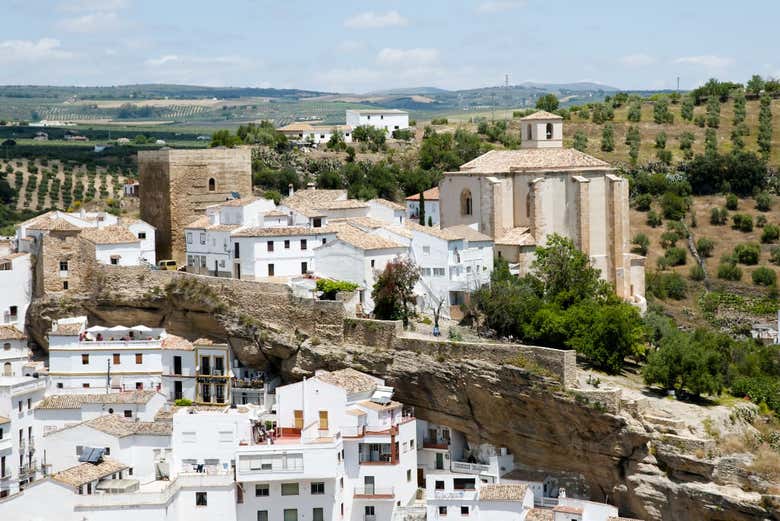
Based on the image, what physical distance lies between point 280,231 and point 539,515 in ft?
43.9

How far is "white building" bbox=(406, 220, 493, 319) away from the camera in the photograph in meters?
43.4

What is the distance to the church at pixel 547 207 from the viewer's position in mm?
47469

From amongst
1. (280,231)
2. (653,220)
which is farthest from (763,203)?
(280,231)

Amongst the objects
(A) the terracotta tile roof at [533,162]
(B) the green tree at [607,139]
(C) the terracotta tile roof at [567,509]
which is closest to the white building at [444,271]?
(A) the terracotta tile roof at [533,162]

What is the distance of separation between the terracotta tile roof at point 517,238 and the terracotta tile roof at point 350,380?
981 cm

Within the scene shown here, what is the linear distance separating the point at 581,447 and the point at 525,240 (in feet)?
37.8

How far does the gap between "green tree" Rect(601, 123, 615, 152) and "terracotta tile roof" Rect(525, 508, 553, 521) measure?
145ft

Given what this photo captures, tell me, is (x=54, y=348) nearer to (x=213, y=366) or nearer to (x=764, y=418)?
(x=213, y=366)

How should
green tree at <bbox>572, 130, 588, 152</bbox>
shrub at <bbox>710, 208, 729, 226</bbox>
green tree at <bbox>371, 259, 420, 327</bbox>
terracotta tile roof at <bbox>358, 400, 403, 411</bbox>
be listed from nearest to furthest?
terracotta tile roof at <bbox>358, 400, 403, 411</bbox>, green tree at <bbox>371, 259, 420, 327</bbox>, shrub at <bbox>710, 208, 729, 226</bbox>, green tree at <bbox>572, 130, 588, 152</bbox>

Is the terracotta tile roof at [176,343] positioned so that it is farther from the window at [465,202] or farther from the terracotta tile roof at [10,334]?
the window at [465,202]

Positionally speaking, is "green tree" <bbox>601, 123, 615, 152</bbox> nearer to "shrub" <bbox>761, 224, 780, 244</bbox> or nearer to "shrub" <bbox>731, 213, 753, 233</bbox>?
"shrub" <bbox>731, 213, 753, 233</bbox>

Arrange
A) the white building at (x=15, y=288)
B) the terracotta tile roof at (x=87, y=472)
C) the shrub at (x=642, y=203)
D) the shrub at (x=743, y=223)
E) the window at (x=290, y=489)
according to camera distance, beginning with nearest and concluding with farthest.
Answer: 1. the terracotta tile roof at (x=87, y=472)
2. the window at (x=290, y=489)
3. the white building at (x=15, y=288)
4. the shrub at (x=743, y=223)
5. the shrub at (x=642, y=203)

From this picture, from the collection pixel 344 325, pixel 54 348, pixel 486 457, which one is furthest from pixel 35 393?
pixel 486 457

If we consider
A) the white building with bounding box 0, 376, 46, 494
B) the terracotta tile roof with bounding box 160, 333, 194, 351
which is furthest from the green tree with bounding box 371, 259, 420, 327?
the white building with bounding box 0, 376, 46, 494
